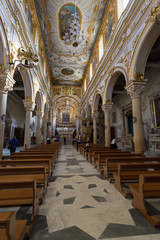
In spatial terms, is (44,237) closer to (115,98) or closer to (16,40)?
(16,40)

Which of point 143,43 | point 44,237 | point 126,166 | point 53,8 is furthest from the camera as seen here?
point 53,8

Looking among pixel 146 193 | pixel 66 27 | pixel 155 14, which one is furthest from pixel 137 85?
pixel 66 27

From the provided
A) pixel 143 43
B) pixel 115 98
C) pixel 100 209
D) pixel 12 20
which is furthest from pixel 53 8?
pixel 100 209

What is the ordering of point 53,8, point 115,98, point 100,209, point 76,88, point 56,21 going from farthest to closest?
point 76,88
point 115,98
point 56,21
point 53,8
point 100,209

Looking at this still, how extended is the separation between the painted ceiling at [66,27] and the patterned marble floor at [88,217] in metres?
10.6

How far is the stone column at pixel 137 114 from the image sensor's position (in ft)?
19.6

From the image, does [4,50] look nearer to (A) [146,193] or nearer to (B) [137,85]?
(B) [137,85]

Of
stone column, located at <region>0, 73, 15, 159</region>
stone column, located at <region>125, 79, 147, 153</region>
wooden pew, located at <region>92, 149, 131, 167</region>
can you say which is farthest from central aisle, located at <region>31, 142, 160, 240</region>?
stone column, located at <region>0, 73, 15, 159</region>

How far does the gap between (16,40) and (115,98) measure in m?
12.6

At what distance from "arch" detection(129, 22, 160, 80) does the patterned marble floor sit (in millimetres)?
5636

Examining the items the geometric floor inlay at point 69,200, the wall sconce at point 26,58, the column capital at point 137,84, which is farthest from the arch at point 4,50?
the column capital at point 137,84

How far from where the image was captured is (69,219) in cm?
198

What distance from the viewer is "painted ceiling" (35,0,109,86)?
10.1 m

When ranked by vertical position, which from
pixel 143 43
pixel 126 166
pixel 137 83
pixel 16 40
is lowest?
pixel 126 166
